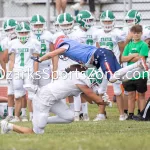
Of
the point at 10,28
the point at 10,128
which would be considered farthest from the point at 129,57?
the point at 10,128

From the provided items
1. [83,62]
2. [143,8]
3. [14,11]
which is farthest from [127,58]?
[14,11]

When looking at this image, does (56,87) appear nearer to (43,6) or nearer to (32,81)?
(32,81)

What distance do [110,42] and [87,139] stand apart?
203 inches

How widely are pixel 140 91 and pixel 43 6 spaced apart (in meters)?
6.92

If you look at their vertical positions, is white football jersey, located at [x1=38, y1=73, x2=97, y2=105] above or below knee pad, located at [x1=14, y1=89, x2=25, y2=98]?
above

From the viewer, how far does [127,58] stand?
14.1 metres

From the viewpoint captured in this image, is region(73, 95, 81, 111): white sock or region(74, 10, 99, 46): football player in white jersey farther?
region(74, 10, 99, 46): football player in white jersey

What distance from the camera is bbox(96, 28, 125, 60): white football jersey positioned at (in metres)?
14.8

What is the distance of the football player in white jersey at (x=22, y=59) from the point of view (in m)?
14.7

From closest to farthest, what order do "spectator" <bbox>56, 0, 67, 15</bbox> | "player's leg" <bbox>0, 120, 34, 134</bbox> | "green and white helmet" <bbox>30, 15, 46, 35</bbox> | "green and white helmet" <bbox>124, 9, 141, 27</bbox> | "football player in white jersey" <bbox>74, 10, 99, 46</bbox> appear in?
"player's leg" <bbox>0, 120, 34, 134</bbox>, "football player in white jersey" <bbox>74, 10, 99, 46</bbox>, "green and white helmet" <bbox>30, 15, 46, 35</bbox>, "green and white helmet" <bbox>124, 9, 141, 27</bbox>, "spectator" <bbox>56, 0, 67, 15</bbox>

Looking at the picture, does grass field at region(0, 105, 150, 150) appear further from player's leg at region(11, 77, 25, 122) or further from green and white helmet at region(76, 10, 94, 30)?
green and white helmet at region(76, 10, 94, 30)

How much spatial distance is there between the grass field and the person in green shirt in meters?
1.57

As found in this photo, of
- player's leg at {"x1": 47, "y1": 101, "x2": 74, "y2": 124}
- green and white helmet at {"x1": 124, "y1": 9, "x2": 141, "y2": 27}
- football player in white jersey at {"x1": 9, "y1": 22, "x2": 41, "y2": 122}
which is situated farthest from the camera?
green and white helmet at {"x1": 124, "y1": 9, "x2": 141, "y2": 27}

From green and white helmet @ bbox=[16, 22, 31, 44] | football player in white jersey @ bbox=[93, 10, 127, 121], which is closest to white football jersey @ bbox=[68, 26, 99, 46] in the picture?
football player in white jersey @ bbox=[93, 10, 127, 121]
